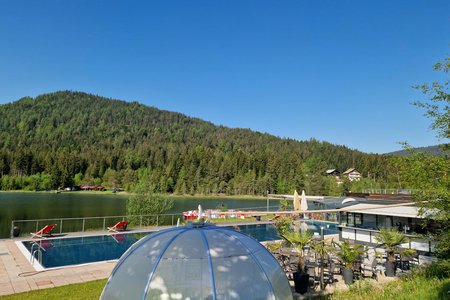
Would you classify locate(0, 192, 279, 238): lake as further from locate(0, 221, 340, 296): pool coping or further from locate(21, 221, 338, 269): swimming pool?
locate(0, 221, 340, 296): pool coping

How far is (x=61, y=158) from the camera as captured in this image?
97938mm

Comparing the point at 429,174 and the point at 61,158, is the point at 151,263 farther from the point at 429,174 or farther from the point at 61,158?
the point at 61,158

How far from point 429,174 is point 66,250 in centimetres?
1366

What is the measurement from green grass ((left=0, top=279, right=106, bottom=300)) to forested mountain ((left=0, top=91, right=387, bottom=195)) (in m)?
21.8

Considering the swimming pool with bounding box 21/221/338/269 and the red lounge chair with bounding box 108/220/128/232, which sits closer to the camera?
the swimming pool with bounding box 21/221/338/269

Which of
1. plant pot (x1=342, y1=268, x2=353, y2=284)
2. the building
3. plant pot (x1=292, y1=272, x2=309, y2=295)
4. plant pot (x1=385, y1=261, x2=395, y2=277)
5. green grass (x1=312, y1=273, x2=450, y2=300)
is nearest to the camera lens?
green grass (x1=312, y1=273, x2=450, y2=300)

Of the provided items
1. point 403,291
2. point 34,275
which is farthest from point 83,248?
point 403,291

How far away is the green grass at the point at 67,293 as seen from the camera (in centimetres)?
746

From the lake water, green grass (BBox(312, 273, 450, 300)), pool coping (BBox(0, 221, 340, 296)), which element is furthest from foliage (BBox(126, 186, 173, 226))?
green grass (BBox(312, 273, 450, 300))

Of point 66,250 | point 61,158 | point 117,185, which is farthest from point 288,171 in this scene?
point 66,250

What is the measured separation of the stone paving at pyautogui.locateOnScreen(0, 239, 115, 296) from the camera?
28.0ft

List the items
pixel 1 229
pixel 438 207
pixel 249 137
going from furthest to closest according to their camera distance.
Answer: pixel 249 137
pixel 1 229
pixel 438 207

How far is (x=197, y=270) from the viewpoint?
3.96 meters

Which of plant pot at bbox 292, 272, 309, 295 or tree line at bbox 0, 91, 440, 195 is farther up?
tree line at bbox 0, 91, 440, 195
